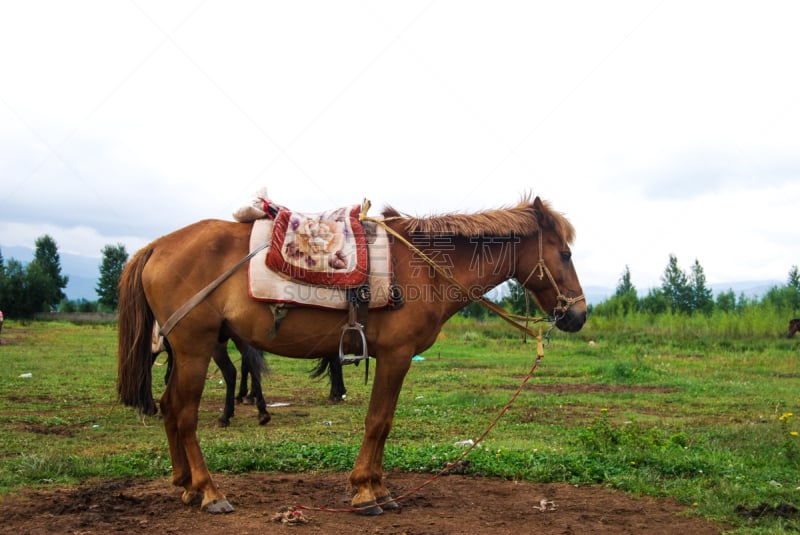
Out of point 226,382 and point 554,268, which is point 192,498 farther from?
point 226,382

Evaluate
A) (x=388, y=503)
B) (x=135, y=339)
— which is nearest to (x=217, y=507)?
(x=388, y=503)

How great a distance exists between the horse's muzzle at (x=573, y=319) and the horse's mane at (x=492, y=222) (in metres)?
0.63

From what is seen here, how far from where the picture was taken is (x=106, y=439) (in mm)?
8211

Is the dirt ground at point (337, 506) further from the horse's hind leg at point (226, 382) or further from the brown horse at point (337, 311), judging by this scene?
the horse's hind leg at point (226, 382)

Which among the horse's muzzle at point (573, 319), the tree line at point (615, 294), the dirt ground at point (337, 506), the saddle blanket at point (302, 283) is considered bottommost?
the dirt ground at point (337, 506)

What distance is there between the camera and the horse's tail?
5.60m

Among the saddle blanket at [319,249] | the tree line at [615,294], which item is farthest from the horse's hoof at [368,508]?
the tree line at [615,294]

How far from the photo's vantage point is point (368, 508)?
520cm

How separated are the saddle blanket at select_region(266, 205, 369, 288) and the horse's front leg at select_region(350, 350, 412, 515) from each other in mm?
718

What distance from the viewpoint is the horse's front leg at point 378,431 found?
530cm

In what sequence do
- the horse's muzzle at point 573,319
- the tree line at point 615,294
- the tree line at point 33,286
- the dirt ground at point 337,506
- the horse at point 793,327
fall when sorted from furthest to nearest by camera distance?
the tree line at point 33,286
the tree line at point 615,294
the horse at point 793,327
the horse's muzzle at point 573,319
the dirt ground at point 337,506

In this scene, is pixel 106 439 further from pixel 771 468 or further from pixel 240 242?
pixel 771 468

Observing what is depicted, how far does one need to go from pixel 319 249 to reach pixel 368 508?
6.85 feet

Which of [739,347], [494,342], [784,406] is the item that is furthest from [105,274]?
[784,406]
